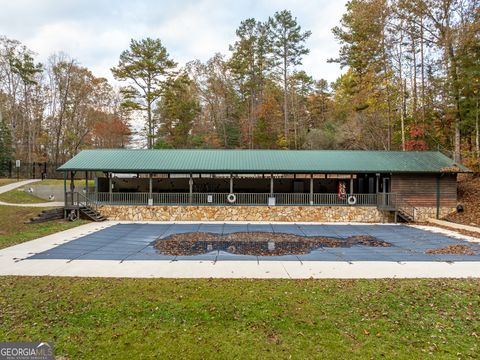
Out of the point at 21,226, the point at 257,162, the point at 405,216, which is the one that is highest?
the point at 257,162

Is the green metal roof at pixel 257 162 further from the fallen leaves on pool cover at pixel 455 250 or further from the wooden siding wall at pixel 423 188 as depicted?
the fallen leaves on pool cover at pixel 455 250

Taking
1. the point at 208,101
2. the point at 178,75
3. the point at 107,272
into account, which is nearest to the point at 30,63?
the point at 178,75

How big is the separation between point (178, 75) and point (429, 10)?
929 inches

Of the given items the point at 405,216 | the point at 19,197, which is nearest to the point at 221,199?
the point at 405,216

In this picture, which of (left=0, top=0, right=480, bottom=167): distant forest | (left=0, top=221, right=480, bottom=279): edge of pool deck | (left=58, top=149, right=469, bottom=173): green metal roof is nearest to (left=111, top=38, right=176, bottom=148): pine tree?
(left=0, top=0, right=480, bottom=167): distant forest

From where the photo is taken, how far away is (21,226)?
14641 mm

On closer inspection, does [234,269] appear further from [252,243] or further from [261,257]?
[252,243]

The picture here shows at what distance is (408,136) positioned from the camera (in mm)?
25062

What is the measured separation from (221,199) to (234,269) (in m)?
11.4

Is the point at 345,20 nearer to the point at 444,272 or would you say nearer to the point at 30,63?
the point at 444,272

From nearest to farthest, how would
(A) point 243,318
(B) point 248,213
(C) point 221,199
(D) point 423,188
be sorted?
(A) point 243,318, (B) point 248,213, (D) point 423,188, (C) point 221,199

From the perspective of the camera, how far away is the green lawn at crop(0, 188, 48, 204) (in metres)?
20.2

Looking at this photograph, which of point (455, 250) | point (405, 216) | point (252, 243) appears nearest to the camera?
point (455, 250)

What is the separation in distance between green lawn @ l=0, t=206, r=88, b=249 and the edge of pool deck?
2748 mm
